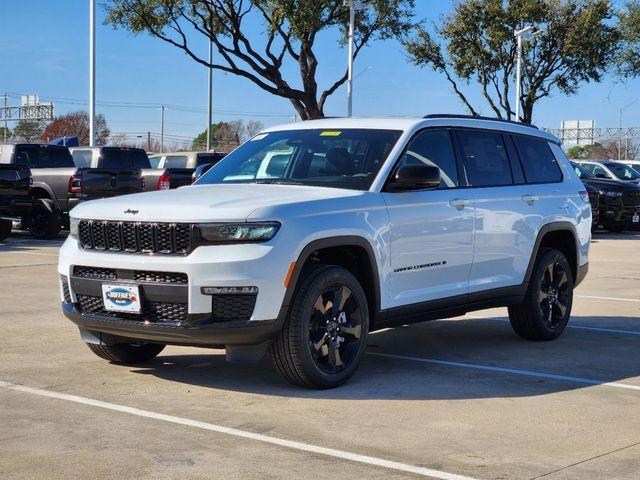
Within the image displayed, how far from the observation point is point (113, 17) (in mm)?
36688

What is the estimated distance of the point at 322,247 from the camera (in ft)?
22.8

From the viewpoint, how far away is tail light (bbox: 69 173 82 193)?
2141 cm

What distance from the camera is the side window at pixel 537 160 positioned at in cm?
941

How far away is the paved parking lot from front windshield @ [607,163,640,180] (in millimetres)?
20162

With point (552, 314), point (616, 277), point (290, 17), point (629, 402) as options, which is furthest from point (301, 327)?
point (290, 17)

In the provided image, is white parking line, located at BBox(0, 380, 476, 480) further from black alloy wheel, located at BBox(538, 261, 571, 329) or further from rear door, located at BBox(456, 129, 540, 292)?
black alloy wheel, located at BBox(538, 261, 571, 329)

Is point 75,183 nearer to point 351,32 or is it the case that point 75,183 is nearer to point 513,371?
point 513,371

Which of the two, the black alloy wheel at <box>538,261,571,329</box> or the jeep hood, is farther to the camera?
the black alloy wheel at <box>538,261,571,329</box>

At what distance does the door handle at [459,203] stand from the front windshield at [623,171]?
21767 mm

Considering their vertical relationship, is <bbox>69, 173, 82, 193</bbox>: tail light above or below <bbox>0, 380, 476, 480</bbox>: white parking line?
above

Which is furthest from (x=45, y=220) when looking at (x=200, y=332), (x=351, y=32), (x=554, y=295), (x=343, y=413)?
(x=351, y=32)

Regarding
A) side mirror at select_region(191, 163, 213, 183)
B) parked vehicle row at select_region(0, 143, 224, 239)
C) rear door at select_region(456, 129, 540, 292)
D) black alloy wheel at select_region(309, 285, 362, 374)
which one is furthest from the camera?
parked vehicle row at select_region(0, 143, 224, 239)

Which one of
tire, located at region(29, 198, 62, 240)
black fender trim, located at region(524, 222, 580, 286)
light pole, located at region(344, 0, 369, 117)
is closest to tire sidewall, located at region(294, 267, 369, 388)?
black fender trim, located at region(524, 222, 580, 286)

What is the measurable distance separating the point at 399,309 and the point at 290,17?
92.7 ft
